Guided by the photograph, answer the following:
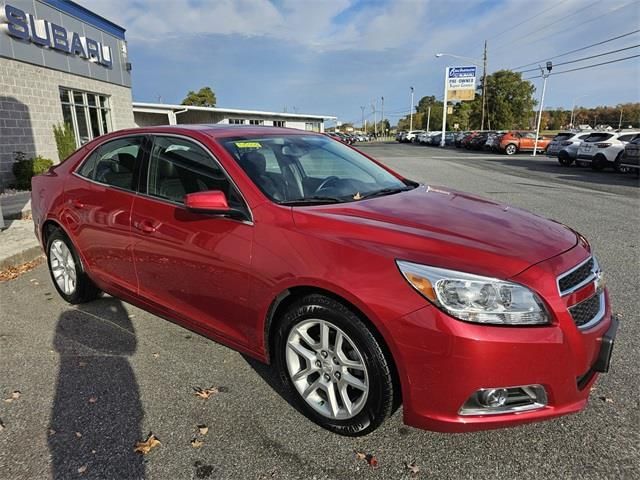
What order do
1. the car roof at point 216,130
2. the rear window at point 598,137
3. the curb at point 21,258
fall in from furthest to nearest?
the rear window at point 598,137 < the curb at point 21,258 < the car roof at point 216,130

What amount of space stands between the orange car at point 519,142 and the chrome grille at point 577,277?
102 feet

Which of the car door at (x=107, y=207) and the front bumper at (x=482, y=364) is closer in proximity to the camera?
the front bumper at (x=482, y=364)

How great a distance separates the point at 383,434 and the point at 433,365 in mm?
682

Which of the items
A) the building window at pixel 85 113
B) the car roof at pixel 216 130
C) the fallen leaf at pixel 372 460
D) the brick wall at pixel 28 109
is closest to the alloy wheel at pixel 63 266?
the car roof at pixel 216 130

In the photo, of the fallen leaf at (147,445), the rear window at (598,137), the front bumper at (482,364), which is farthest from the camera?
the rear window at (598,137)

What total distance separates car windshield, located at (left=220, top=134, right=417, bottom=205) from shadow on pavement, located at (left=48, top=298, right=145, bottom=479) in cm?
158

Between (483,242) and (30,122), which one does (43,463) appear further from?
(30,122)

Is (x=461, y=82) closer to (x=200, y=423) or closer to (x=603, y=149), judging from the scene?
(x=603, y=149)

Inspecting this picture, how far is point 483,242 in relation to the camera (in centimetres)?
231

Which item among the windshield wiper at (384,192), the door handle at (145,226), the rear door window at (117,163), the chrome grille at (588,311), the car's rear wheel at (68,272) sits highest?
the rear door window at (117,163)

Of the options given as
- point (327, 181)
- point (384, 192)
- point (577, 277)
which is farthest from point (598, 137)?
point (577, 277)

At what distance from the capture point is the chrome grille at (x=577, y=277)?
2.17 metres

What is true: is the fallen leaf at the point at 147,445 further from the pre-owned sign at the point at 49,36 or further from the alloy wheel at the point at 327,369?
the pre-owned sign at the point at 49,36

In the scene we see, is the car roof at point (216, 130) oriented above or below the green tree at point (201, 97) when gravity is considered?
below
